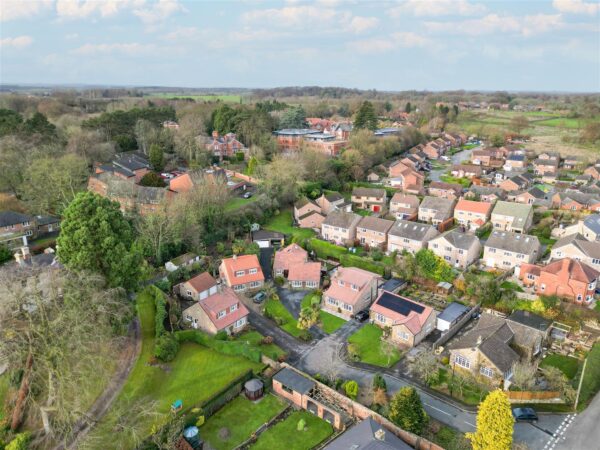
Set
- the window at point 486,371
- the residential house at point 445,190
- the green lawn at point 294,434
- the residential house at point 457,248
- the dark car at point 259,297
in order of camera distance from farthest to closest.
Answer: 1. the residential house at point 445,190
2. the residential house at point 457,248
3. the dark car at point 259,297
4. the window at point 486,371
5. the green lawn at point 294,434

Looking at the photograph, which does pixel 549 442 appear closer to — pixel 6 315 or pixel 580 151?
pixel 6 315

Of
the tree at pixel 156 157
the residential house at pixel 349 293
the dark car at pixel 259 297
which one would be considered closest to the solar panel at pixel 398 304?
the residential house at pixel 349 293

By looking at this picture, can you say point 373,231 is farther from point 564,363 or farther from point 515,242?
point 564,363

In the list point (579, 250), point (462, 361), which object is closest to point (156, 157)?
point (462, 361)

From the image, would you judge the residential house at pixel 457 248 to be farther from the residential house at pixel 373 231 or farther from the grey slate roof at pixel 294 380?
the grey slate roof at pixel 294 380

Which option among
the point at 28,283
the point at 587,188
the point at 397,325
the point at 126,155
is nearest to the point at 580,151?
the point at 587,188

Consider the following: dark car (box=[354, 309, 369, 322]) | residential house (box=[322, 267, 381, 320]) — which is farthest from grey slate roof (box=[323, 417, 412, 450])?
residential house (box=[322, 267, 381, 320])
